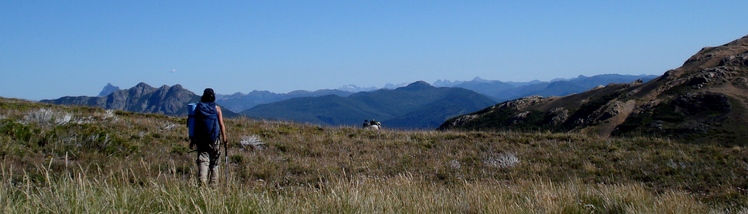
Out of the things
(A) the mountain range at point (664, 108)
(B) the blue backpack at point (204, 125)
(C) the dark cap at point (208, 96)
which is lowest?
(A) the mountain range at point (664, 108)

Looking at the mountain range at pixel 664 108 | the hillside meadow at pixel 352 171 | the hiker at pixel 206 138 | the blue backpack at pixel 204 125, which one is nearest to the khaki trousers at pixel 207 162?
the hiker at pixel 206 138

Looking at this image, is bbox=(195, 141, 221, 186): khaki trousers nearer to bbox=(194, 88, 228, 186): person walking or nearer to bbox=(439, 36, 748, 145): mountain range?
bbox=(194, 88, 228, 186): person walking

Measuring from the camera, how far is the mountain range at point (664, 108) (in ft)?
103

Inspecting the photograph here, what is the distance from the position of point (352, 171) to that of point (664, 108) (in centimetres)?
3140

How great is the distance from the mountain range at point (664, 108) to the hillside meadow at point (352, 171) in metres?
15.5

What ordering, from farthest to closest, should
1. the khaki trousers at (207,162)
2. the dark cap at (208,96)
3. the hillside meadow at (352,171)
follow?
the dark cap at (208,96)
the khaki trousers at (207,162)
the hillside meadow at (352,171)

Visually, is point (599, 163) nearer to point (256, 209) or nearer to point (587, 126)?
point (256, 209)

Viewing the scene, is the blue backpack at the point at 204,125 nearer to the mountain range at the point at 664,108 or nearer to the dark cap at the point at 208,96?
the dark cap at the point at 208,96

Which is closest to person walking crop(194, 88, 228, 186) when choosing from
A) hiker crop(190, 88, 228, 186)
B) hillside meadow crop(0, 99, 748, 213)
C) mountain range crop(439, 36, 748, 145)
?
hiker crop(190, 88, 228, 186)

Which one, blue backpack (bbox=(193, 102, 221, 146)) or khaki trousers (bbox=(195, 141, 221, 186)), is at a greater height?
blue backpack (bbox=(193, 102, 221, 146))

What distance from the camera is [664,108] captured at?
36.0 meters

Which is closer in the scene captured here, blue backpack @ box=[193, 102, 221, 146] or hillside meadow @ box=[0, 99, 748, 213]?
hillside meadow @ box=[0, 99, 748, 213]

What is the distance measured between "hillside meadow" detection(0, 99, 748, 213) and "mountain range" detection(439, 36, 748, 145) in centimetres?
1552

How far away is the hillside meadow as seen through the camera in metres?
5.29
